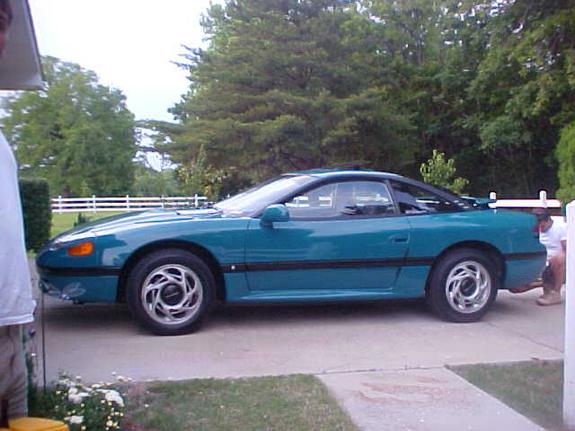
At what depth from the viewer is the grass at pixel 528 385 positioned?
4.38 meters

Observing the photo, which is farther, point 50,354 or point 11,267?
point 50,354

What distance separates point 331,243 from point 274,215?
597 mm

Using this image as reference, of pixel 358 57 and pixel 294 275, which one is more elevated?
pixel 358 57

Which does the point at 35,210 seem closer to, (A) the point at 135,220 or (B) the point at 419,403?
(A) the point at 135,220

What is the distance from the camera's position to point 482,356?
559 centimetres

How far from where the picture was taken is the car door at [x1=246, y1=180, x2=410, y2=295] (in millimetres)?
6230

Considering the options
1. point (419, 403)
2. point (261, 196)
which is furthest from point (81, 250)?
point (419, 403)

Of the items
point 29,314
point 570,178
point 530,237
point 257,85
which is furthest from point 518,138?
point 29,314

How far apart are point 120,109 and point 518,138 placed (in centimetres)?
2606

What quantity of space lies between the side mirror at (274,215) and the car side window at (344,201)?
0.25m

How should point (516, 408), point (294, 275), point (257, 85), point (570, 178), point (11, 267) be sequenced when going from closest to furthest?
point (11, 267), point (516, 408), point (294, 275), point (570, 178), point (257, 85)

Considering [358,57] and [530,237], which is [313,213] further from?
[358,57]

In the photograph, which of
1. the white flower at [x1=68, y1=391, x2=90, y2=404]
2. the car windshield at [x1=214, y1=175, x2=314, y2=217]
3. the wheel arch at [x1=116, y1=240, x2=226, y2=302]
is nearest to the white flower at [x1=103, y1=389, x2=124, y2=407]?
the white flower at [x1=68, y1=391, x2=90, y2=404]

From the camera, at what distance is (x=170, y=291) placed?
19.8ft
